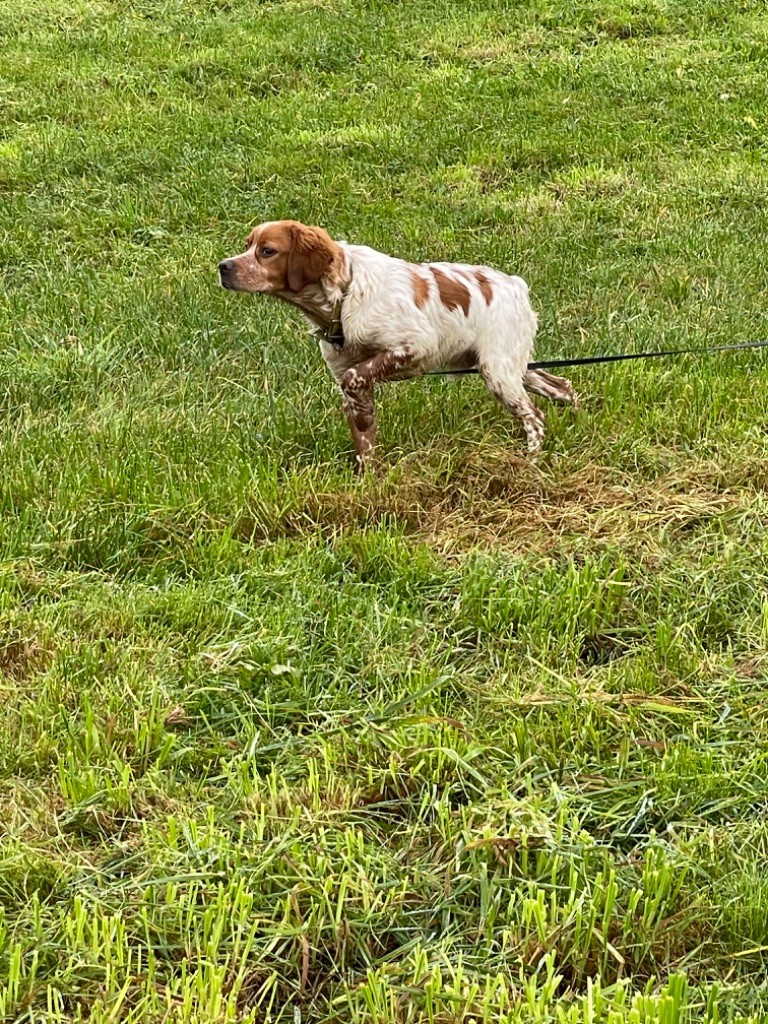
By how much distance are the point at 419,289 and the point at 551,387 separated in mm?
885

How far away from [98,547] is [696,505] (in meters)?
2.24

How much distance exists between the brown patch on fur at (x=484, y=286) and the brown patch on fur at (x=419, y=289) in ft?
0.85

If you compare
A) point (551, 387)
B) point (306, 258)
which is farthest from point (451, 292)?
point (551, 387)

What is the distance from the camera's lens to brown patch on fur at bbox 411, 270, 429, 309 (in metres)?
Answer: 4.19

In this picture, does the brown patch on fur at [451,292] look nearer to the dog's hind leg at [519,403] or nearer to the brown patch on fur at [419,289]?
the brown patch on fur at [419,289]

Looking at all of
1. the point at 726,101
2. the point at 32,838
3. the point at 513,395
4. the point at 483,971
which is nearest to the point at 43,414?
the point at 513,395

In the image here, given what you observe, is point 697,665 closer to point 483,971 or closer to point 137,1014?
point 483,971

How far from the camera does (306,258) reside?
400 cm

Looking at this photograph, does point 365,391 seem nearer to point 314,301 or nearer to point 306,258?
point 314,301

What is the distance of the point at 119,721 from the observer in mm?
2873

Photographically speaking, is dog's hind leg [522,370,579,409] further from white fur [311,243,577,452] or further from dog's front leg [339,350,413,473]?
dog's front leg [339,350,413,473]

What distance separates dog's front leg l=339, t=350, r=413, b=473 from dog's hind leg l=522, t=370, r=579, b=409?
2.60 feet

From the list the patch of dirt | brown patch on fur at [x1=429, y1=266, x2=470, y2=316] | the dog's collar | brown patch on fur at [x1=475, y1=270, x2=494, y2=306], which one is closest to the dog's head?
the dog's collar

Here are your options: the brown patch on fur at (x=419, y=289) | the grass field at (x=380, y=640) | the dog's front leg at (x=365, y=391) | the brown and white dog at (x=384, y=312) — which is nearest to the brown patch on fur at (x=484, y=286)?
the brown and white dog at (x=384, y=312)
